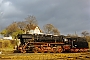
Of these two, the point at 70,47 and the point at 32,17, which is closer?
the point at 70,47

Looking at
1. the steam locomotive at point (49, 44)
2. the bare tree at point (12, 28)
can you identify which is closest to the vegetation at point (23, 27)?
the bare tree at point (12, 28)

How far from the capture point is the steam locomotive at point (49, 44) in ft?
89.2

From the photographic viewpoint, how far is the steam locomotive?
89.2ft

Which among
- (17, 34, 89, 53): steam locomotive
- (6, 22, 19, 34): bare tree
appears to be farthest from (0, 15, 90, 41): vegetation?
(17, 34, 89, 53): steam locomotive

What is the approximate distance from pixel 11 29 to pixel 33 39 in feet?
201

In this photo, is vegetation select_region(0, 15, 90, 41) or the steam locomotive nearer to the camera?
the steam locomotive

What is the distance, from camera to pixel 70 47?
1147 inches

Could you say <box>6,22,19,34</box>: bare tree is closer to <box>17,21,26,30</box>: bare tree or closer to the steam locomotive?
<box>17,21,26,30</box>: bare tree

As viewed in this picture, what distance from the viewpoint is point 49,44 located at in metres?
28.0

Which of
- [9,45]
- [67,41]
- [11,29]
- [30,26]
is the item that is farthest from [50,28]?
[67,41]

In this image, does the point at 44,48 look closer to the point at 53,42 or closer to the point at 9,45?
the point at 53,42

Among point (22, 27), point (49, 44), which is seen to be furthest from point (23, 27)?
point (49, 44)

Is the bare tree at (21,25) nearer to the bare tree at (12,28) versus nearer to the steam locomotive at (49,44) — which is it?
the bare tree at (12,28)

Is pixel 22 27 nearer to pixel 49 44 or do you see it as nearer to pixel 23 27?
pixel 23 27
